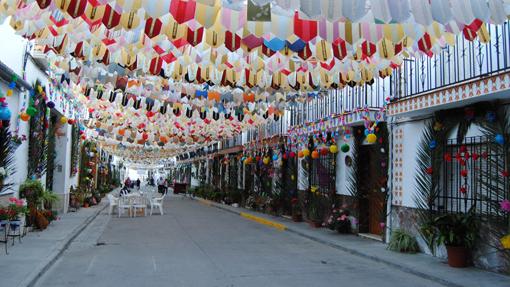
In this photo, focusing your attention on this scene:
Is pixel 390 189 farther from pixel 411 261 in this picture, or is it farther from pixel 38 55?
pixel 38 55

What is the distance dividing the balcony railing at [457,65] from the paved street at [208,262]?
443 cm

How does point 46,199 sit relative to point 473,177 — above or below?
below

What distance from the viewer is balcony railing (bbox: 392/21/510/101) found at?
9.17 metres

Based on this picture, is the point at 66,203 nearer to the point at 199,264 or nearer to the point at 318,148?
the point at 318,148

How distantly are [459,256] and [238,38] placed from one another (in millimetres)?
6365

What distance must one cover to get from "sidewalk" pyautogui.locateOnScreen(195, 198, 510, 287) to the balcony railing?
3737mm

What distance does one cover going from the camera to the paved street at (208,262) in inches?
327

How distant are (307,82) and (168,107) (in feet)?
18.2

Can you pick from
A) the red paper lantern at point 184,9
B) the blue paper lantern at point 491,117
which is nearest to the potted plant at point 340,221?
the blue paper lantern at point 491,117

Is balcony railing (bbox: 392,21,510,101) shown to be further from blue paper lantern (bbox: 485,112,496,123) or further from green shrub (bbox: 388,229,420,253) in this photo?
green shrub (bbox: 388,229,420,253)

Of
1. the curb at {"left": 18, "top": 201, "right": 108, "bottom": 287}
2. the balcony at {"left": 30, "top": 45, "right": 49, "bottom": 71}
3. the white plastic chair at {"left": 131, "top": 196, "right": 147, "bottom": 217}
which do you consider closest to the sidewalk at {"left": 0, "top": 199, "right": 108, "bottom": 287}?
the curb at {"left": 18, "top": 201, "right": 108, "bottom": 287}

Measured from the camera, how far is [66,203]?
21000mm

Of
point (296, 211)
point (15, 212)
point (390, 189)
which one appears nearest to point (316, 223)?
point (296, 211)

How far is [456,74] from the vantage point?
10555 mm
